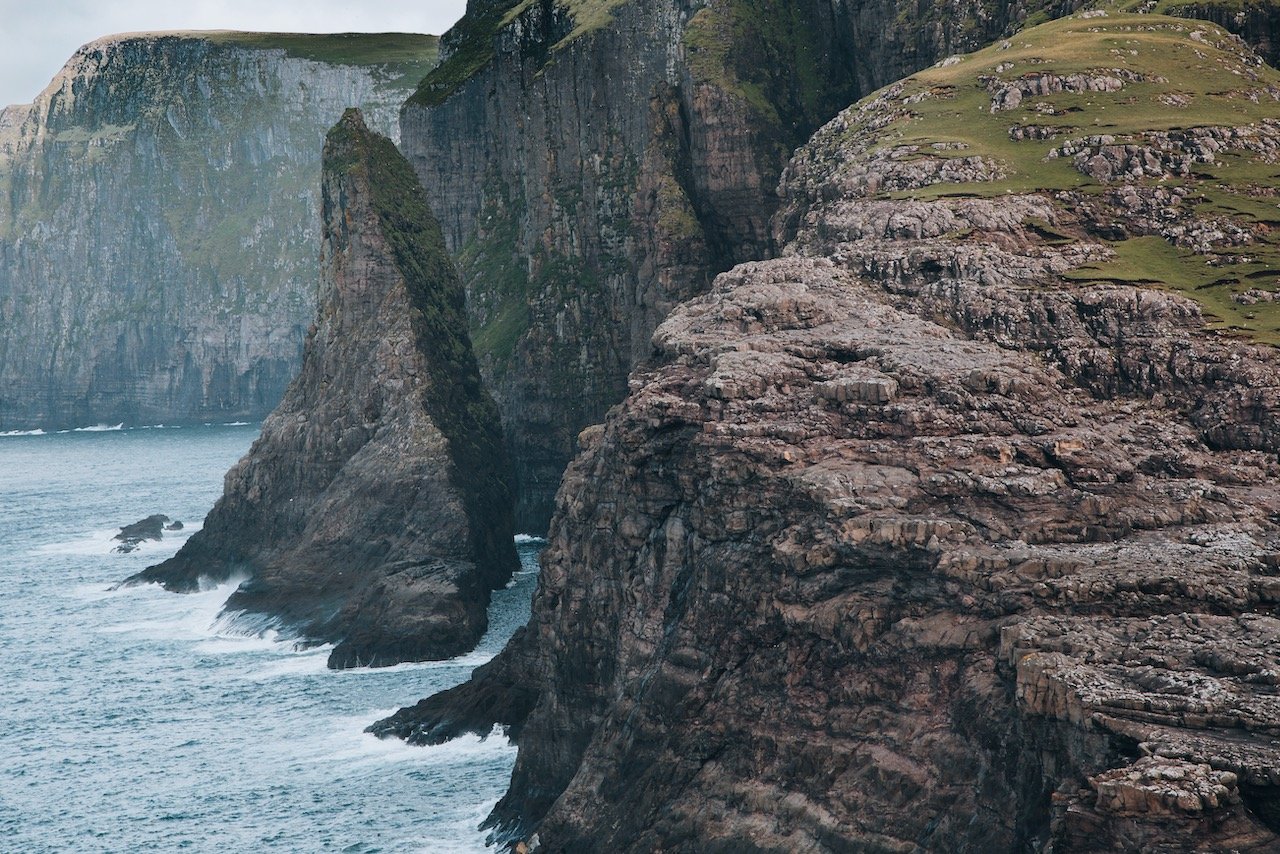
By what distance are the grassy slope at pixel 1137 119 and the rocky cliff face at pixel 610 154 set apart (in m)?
23.6

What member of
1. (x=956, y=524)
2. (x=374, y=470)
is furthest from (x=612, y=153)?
(x=956, y=524)

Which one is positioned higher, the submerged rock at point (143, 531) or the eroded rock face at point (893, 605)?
the eroded rock face at point (893, 605)

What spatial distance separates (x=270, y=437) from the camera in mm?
139875

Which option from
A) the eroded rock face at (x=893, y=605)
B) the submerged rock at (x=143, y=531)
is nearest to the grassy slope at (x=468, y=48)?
the submerged rock at (x=143, y=531)

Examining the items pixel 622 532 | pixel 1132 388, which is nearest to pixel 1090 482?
pixel 1132 388

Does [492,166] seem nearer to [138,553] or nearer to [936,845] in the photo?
[138,553]

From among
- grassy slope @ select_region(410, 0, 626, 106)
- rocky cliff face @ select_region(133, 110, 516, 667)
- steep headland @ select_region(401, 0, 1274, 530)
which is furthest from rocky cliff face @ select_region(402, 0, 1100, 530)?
rocky cliff face @ select_region(133, 110, 516, 667)

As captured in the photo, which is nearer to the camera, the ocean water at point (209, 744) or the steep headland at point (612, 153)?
the ocean water at point (209, 744)

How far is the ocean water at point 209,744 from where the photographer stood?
80250mm

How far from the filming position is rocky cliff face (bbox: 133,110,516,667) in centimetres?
11812

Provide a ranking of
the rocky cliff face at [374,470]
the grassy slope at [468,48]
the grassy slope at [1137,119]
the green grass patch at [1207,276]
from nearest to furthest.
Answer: the green grass patch at [1207,276] < the grassy slope at [1137,119] < the rocky cliff face at [374,470] < the grassy slope at [468,48]

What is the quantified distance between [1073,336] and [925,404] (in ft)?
29.7

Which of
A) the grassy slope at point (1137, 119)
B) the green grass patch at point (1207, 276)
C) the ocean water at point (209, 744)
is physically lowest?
the ocean water at point (209, 744)

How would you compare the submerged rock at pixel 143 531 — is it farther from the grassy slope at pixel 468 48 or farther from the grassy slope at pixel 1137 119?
the grassy slope at pixel 1137 119
